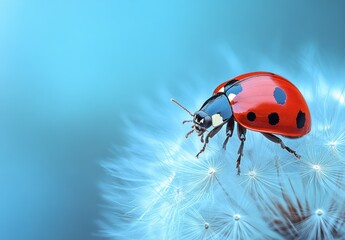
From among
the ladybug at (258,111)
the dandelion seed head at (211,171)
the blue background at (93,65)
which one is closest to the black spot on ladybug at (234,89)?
the ladybug at (258,111)

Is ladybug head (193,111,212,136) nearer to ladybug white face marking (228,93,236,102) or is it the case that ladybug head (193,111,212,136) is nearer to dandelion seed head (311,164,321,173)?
ladybug white face marking (228,93,236,102)

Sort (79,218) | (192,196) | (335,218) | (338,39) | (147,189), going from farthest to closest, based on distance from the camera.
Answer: (338,39), (79,218), (147,189), (192,196), (335,218)

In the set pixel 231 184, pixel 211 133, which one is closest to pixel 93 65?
pixel 211 133

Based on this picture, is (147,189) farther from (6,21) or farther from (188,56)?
(6,21)

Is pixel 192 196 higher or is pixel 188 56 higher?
pixel 188 56

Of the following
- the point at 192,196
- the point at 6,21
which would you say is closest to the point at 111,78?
the point at 6,21
